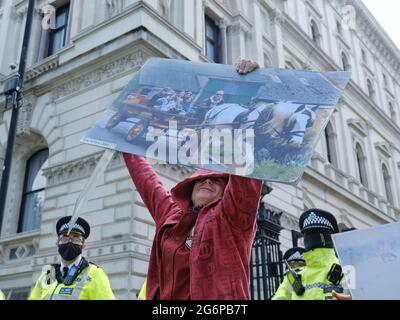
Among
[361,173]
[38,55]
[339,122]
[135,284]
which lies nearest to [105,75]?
[38,55]

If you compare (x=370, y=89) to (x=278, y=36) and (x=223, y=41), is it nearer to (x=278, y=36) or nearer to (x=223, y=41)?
(x=278, y=36)

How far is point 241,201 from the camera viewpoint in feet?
7.86

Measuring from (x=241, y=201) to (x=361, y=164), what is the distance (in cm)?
2084

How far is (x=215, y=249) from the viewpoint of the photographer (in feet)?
8.13

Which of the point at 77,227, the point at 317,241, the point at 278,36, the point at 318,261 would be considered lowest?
the point at 318,261

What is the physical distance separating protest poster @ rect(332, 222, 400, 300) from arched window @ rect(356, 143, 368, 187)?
20583 millimetres

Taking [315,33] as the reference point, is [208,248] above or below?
below

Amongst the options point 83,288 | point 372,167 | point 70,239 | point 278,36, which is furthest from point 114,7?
point 372,167

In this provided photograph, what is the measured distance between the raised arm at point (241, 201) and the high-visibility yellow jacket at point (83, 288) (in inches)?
63.6

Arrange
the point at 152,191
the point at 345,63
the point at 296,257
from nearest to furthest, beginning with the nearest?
the point at 152,191
the point at 296,257
the point at 345,63

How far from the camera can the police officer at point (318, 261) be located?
3.03 metres

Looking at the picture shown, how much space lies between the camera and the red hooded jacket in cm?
238

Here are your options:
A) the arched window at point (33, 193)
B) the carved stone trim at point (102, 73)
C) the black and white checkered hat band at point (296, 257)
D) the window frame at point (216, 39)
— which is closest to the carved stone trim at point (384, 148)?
the window frame at point (216, 39)

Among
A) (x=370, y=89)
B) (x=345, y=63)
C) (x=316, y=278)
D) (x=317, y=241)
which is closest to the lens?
(x=316, y=278)
